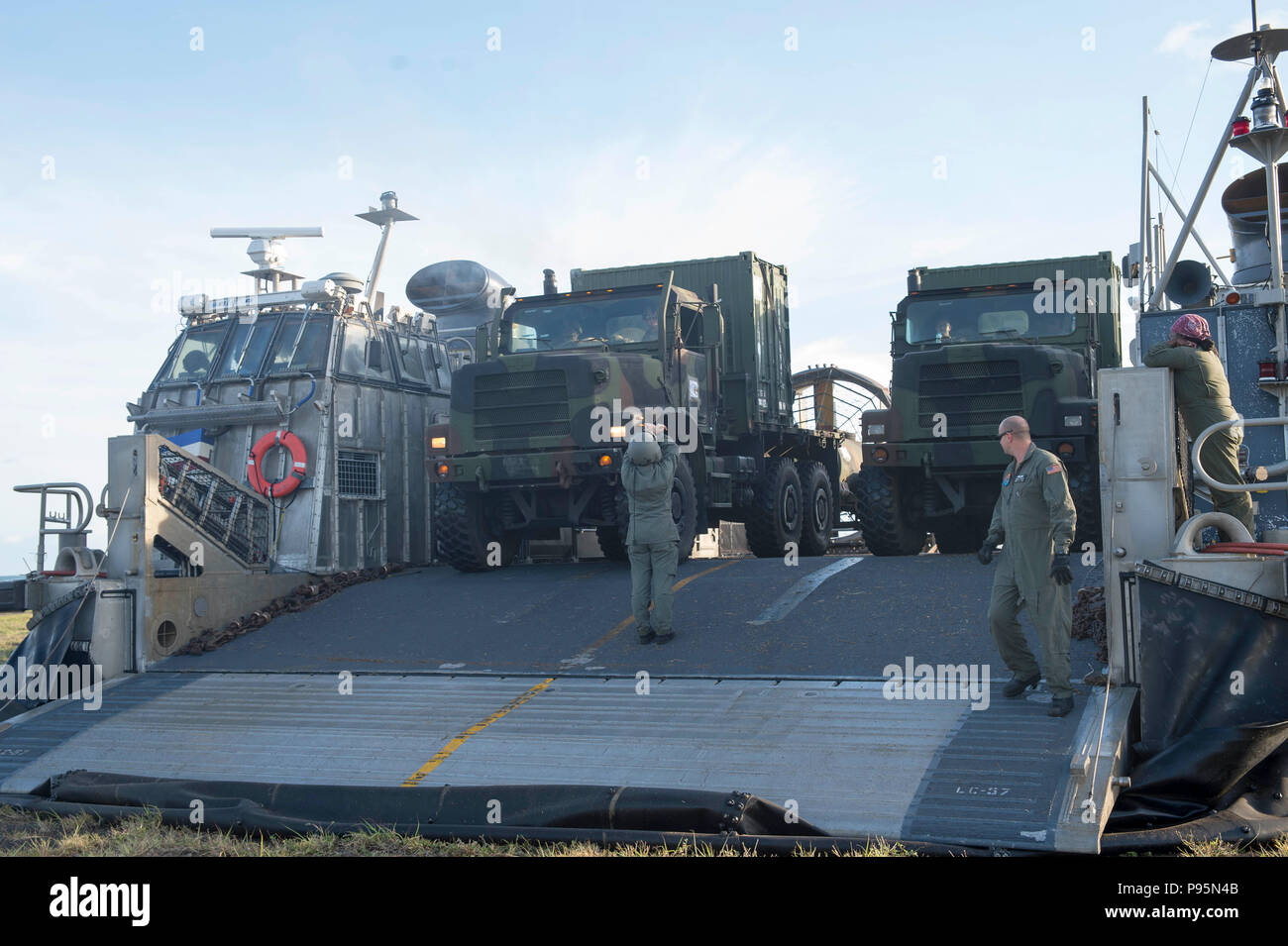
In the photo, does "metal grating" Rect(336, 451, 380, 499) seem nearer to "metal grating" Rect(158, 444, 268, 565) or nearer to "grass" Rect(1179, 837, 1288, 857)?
"metal grating" Rect(158, 444, 268, 565)

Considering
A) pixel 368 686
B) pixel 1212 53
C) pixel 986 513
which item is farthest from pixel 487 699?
pixel 1212 53

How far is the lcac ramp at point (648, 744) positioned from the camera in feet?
18.8

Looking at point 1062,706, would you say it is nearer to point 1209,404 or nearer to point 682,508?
point 1209,404

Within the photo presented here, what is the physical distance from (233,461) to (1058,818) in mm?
10472

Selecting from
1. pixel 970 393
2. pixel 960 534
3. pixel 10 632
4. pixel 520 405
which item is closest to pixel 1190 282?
pixel 970 393

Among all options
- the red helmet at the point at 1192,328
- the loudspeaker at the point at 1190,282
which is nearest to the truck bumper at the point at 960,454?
the loudspeaker at the point at 1190,282

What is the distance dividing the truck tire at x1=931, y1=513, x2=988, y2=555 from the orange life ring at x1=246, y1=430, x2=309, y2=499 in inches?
284

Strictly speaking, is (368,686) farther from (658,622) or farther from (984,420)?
(984,420)

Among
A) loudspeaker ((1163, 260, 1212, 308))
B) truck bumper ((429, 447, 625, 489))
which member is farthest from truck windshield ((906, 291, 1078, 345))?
truck bumper ((429, 447, 625, 489))

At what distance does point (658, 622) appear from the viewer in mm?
9117

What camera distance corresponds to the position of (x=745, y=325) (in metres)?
14.9

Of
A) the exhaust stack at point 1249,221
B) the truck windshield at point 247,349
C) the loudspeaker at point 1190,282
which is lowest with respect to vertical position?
the truck windshield at point 247,349

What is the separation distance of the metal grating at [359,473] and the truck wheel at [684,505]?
3998 mm

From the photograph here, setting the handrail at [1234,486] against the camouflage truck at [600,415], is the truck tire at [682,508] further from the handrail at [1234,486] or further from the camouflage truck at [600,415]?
the handrail at [1234,486]
